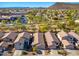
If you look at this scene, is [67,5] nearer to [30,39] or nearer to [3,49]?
[30,39]

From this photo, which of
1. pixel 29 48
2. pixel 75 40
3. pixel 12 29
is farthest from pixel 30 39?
pixel 75 40

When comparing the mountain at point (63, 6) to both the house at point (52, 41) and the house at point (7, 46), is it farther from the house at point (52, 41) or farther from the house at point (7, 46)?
the house at point (7, 46)

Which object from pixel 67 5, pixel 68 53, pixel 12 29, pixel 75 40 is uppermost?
pixel 67 5

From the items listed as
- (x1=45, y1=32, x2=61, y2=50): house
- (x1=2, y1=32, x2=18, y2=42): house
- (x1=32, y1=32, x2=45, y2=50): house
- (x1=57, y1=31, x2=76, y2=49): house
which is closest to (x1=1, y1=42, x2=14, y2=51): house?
(x1=2, y1=32, x2=18, y2=42): house

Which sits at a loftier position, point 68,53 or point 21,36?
point 21,36

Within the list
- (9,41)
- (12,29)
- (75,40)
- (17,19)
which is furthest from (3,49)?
(75,40)

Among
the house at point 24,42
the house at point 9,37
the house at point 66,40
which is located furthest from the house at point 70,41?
the house at point 9,37
